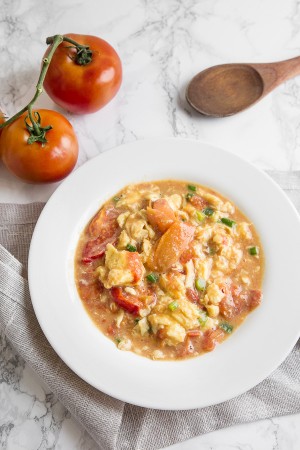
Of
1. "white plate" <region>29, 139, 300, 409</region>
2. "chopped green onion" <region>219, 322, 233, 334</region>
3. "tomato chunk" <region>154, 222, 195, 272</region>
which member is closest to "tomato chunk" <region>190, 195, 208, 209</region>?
"white plate" <region>29, 139, 300, 409</region>

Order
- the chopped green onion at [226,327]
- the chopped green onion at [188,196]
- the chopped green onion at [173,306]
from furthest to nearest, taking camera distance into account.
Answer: the chopped green onion at [188,196] → the chopped green onion at [226,327] → the chopped green onion at [173,306]

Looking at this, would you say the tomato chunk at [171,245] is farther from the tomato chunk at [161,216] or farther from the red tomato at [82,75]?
the red tomato at [82,75]

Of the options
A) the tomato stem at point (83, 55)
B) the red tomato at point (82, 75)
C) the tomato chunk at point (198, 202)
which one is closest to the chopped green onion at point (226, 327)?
the tomato chunk at point (198, 202)

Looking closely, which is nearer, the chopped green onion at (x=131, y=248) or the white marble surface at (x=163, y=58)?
the chopped green onion at (x=131, y=248)

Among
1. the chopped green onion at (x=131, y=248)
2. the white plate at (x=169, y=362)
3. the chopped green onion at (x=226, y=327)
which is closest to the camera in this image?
the white plate at (x=169, y=362)

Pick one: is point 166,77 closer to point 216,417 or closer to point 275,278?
point 275,278

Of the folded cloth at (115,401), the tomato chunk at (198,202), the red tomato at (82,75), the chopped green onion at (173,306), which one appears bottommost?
the folded cloth at (115,401)

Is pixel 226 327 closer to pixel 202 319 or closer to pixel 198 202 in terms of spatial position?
pixel 202 319
